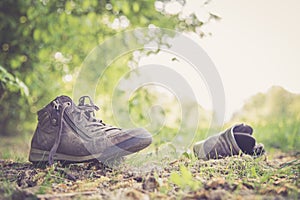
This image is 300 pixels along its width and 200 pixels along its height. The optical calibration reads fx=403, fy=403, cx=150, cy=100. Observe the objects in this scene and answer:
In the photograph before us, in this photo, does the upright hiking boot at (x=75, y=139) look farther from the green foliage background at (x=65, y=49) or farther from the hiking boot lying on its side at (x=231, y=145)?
the green foliage background at (x=65, y=49)

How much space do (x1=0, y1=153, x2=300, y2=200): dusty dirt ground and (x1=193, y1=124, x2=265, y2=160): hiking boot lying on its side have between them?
0.17 meters

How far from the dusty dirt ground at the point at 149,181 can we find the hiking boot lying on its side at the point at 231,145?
17 cm

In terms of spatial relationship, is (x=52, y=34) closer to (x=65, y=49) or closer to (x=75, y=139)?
(x=65, y=49)

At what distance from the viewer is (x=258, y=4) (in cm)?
418

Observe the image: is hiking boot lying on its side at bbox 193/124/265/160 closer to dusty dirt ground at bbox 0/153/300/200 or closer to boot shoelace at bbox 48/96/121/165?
dusty dirt ground at bbox 0/153/300/200

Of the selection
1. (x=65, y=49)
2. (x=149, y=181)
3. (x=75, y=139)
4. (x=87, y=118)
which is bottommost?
(x=149, y=181)

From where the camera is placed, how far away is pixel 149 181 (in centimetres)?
168

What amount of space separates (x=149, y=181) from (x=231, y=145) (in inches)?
33.8

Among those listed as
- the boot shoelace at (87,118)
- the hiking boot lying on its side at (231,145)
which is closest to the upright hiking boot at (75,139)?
the boot shoelace at (87,118)

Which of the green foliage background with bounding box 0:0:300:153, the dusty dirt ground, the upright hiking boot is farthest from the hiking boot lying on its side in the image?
the green foliage background with bounding box 0:0:300:153

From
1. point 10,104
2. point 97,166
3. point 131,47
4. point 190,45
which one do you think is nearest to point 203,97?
point 190,45

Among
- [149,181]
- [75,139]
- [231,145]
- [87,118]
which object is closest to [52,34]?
[87,118]

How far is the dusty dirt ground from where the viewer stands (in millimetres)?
1522

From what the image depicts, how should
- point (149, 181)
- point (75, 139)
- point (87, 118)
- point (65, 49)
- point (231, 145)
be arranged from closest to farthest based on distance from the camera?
point (149, 181) → point (75, 139) → point (87, 118) → point (231, 145) → point (65, 49)
